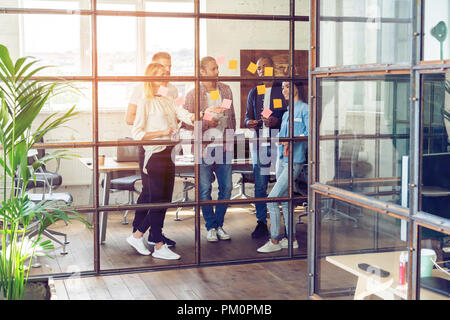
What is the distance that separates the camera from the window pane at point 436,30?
2.36 meters

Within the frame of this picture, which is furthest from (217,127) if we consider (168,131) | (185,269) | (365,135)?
(365,135)

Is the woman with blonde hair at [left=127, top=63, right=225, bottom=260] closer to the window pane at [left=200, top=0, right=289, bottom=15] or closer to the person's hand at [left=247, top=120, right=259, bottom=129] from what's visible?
the person's hand at [left=247, top=120, right=259, bottom=129]

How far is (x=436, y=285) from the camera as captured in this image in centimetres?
254

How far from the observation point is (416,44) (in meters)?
2.50

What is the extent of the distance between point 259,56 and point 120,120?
1063 millimetres

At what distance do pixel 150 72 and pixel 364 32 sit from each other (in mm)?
1829

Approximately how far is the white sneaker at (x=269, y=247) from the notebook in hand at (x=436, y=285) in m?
2.25

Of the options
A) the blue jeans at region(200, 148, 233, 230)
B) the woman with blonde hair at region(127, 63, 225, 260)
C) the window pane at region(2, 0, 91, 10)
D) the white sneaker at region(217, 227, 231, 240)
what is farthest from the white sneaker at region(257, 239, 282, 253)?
the window pane at region(2, 0, 91, 10)

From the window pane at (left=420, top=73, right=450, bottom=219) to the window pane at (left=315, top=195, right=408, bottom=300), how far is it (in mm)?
185

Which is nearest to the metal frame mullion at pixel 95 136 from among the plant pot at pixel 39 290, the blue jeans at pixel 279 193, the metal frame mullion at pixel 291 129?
the plant pot at pixel 39 290

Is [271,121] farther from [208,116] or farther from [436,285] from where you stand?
[436,285]

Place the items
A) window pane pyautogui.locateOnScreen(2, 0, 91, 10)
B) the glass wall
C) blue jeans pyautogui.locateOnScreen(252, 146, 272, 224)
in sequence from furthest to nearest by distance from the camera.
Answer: blue jeans pyautogui.locateOnScreen(252, 146, 272, 224) < the glass wall < window pane pyautogui.locateOnScreen(2, 0, 91, 10)

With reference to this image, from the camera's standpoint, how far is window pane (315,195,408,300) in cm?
270
